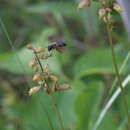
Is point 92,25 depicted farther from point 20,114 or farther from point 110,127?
point 110,127

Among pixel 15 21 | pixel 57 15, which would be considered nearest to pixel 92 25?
pixel 57 15

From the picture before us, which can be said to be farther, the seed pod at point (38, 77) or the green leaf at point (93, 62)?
the green leaf at point (93, 62)

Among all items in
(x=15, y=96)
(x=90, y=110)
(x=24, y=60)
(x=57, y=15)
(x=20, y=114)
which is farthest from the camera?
(x=57, y=15)

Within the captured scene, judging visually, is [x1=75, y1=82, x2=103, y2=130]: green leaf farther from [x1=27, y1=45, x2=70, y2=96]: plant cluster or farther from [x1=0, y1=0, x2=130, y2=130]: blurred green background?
[x1=27, y1=45, x2=70, y2=96]: plant cluster

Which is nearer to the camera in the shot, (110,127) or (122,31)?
(110,127)

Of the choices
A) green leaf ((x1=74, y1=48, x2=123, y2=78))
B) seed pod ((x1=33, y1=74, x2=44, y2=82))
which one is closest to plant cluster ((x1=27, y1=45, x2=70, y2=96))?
seed pod ((x1=33, y1=74, x2=44, y2=82))

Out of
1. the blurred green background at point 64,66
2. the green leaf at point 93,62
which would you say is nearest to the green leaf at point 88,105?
the blurred green background at point 64,66

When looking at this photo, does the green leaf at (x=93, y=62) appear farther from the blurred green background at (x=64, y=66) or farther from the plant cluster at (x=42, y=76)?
the plant cluster at (x=42, y=76)

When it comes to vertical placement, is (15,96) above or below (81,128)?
below
